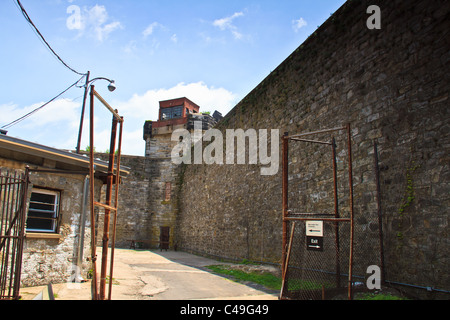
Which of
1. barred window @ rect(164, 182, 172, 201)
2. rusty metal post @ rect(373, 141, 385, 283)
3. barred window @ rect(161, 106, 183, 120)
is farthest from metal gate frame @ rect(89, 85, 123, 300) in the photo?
barred window @ rect(161, 106, 183, 120)

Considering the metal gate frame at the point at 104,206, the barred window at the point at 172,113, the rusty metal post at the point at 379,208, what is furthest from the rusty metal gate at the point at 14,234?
the barred window at the point at 172,113

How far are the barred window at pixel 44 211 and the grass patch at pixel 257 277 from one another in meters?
4.55

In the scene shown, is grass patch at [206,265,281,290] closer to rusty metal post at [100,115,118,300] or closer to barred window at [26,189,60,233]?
rusty metal post at [100,115,118,300]

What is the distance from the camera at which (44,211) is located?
707 cm

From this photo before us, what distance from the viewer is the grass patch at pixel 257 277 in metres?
7.61

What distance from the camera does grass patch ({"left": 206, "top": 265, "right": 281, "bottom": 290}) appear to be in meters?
7.61

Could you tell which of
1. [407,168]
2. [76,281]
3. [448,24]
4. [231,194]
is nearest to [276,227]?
[231,194]

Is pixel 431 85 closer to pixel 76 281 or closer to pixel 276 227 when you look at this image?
pixel 276 227

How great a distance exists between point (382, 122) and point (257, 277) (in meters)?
4.74

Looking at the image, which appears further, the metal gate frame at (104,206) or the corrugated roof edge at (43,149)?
the corrugated roof edge at (43,149)

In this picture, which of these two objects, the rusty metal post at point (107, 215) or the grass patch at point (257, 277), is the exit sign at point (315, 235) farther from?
the rusty metal post at point (107, 215)

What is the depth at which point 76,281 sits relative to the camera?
7.30 metres

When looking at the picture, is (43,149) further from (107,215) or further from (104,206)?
(104,206)
